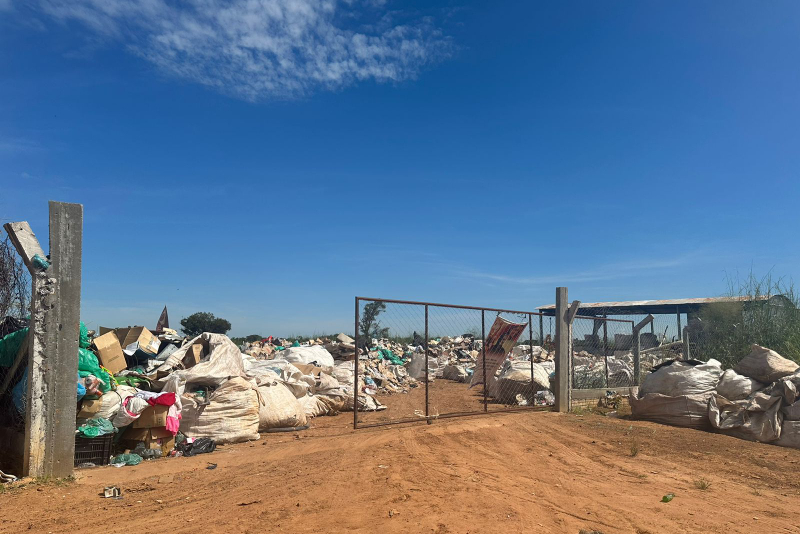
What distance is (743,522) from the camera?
14.5ft

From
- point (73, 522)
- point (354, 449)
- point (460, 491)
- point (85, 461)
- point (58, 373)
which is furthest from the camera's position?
point (354, 449)

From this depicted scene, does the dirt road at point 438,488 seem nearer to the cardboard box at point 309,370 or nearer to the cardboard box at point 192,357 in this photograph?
the cardboard box at point 192,357

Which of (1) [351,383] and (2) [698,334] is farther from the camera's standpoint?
(2) [698,334]

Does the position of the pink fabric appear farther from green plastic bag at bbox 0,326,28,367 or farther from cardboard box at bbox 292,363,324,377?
cardboard box at bbox 292,363,324,377

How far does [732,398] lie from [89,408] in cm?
927

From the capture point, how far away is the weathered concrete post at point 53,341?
527 centimetres

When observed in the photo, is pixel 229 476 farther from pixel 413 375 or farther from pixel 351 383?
pixel 413 375

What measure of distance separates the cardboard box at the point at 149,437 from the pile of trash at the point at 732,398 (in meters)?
7.75

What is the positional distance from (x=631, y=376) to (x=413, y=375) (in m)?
6.81

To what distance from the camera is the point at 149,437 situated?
6.75 m


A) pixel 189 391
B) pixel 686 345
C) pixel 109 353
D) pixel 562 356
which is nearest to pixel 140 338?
pixel 109 353

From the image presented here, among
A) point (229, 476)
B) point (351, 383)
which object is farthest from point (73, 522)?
point (351, 383)

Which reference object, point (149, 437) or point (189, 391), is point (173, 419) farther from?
point (189, 391)

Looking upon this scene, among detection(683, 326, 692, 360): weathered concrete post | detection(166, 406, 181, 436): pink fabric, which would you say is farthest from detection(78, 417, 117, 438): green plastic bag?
detection(683, 326, 692, 360): weathered concrete post
